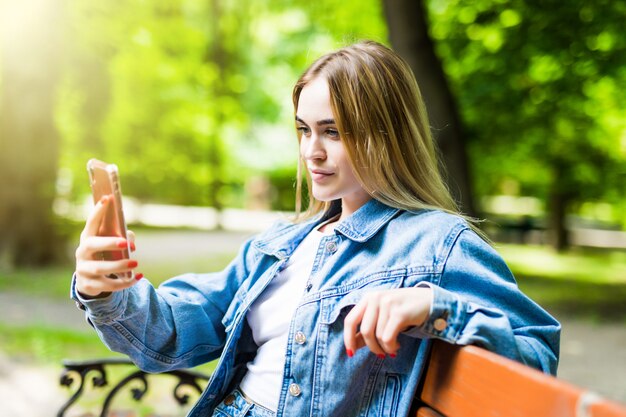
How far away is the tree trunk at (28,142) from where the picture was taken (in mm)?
11656

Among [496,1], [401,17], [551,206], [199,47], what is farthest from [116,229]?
[551,206]

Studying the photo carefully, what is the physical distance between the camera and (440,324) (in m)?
1.40

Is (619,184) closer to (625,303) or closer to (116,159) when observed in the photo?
(625,303)

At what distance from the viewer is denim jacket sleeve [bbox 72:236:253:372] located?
1801 millimetres

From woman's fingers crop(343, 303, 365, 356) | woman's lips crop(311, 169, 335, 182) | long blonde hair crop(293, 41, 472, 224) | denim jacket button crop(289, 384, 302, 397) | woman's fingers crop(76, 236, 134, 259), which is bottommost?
denim jacket button crop(289, 384, 302, 397)

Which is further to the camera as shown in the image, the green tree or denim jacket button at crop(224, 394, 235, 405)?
the green tree

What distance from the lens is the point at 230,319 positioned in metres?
2.05

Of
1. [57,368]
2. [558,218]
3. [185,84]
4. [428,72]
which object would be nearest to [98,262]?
[57,368]

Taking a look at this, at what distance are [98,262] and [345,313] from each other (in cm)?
57

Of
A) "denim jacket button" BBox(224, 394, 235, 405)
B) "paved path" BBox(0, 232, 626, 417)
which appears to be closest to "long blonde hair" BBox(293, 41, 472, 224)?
"denim jacket button" BBox(224, 394, 235, 405)

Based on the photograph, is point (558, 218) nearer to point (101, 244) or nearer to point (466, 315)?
point (466, 315)

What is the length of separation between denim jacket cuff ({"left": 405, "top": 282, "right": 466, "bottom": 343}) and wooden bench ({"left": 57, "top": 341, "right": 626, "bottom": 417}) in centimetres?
4

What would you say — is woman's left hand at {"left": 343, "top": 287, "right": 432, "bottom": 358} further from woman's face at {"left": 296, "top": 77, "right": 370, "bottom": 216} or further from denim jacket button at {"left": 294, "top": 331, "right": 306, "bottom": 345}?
woman's face at {"left": 296, "top": 77, "right": 370, "bottom": 216}

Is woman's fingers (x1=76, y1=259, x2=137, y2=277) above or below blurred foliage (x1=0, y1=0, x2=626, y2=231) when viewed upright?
below
